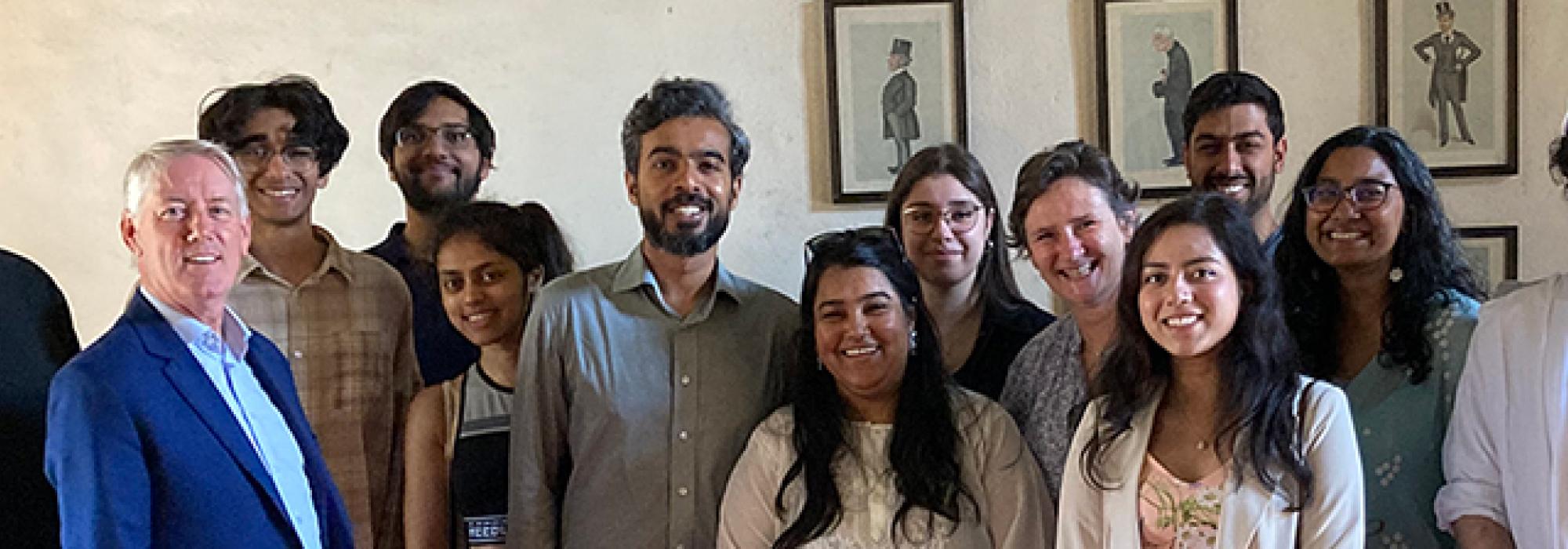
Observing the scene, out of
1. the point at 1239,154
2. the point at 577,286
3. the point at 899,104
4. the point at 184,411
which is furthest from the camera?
the point at 899,104

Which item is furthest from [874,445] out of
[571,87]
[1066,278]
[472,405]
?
[571,87]

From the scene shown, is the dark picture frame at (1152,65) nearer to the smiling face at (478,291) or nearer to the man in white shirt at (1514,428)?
the man in white shirt at (1514,428)

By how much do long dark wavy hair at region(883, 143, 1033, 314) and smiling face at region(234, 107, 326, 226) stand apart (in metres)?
1.24

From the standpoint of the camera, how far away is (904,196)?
9.01 ft

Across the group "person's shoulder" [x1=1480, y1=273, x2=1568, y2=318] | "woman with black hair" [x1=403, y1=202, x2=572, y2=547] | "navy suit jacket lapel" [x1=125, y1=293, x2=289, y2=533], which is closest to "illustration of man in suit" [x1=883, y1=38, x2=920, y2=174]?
"woman with black hair" [x1=403, y1=202, x2=572, y2=547]

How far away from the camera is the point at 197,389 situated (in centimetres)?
185

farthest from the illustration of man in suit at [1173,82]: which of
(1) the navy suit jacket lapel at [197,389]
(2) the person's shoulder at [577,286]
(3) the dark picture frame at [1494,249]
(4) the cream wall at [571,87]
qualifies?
(1) the navy suit jacket lapel at [197,389]

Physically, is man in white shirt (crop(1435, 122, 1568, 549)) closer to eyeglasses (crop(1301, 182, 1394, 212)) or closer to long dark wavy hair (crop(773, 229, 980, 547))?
eyeglasses (crop(1301, 182, 1394, 212))

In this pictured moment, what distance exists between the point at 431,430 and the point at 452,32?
4.47 ft

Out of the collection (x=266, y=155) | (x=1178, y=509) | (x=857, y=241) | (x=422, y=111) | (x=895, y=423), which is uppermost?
(x=422, y=111)

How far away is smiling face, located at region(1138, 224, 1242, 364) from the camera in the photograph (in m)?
1.99

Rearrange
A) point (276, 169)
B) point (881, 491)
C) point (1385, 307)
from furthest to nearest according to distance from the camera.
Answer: point (276, 169) < point (1385, 307) < point (881, 491)

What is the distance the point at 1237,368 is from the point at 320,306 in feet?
5.88

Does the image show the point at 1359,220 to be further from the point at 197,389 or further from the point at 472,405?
the point at 197,389
